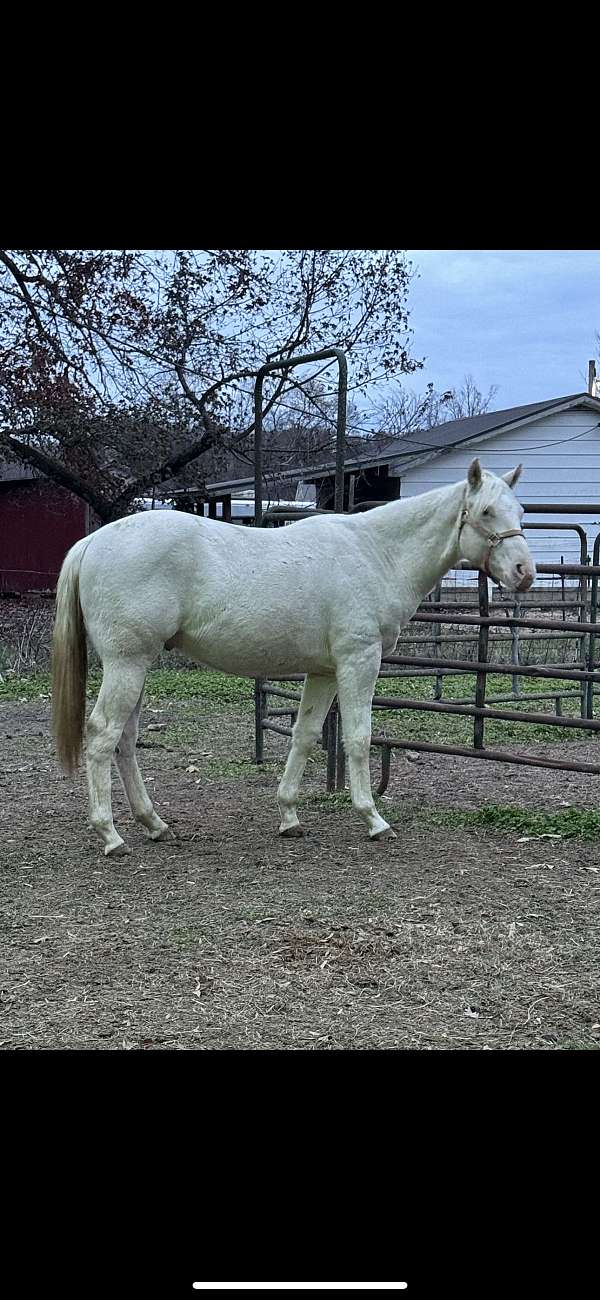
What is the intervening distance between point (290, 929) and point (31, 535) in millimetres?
17926

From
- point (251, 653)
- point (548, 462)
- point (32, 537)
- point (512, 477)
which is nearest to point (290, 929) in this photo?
point (251, 653)

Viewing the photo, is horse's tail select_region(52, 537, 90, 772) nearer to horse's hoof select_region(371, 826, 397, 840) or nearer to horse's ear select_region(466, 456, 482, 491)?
horse's hoof select_region(371, 826, 397, 840)

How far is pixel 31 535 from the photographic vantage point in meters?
20.5

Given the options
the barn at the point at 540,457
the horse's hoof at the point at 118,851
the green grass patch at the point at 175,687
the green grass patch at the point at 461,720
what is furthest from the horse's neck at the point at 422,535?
the barn at the point at 540,457

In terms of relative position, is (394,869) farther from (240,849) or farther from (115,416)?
(115,416)

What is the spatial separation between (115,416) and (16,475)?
12.5 m

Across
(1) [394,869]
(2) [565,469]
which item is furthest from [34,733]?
(2) [565,469]

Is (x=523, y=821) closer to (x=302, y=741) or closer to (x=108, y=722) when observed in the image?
(x=302, y=741)

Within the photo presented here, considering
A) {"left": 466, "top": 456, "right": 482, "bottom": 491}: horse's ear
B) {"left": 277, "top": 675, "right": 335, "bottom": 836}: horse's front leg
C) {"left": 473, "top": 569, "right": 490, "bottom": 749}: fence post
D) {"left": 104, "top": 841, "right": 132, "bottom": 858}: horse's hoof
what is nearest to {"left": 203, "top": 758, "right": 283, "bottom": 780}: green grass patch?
{"left": 473, "top": 569, "right": 490, "bottom": 749}: fence post

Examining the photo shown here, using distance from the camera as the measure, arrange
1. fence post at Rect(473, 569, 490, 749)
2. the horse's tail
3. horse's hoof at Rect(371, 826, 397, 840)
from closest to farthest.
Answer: the horse's tail, horse's hoof at Rect(371, 826, 397, 840), fence post at Rect(473, 569, 490, 749)

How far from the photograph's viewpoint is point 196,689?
31.4 ft

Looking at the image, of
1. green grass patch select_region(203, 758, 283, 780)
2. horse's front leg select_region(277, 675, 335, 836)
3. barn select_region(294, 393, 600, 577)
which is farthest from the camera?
barn select_region(294, 393, 600, 577)

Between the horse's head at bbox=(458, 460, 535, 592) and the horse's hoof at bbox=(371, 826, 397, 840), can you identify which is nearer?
the horse's head at bbox=(458, 460, 535, 592)

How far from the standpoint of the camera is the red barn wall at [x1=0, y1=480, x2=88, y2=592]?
63.4 feet
